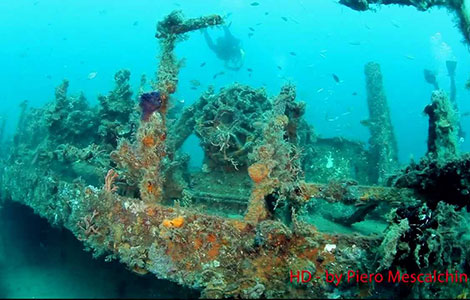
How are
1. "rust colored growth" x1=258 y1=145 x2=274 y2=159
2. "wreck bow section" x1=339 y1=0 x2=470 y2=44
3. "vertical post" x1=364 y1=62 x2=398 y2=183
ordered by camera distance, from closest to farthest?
1. "rust colored growth" x1=258 y1=145 x2=274 y2=159
2. "wreck bow section" x1=339 y1=0 x2=470 y2=44
3. "vertical post" x1=364 y1=62 x2=398 y2=183

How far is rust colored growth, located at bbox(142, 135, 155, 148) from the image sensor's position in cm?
564

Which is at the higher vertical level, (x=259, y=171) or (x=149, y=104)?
(x=149, y=104)

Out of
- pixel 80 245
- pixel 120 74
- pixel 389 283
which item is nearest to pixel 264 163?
pixel 389 283

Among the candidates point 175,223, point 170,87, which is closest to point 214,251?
point 175,223

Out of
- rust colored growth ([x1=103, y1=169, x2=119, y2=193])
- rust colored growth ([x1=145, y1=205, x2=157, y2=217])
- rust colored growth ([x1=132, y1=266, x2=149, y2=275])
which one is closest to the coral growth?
rust colored growth ([x1=103, y1=169, x2=119, y2=193])

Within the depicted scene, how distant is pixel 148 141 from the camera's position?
5.66 metres

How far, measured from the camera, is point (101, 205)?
5543mm

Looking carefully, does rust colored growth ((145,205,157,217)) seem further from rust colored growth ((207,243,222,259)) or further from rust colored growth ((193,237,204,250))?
rust colored growth ((207,243,222,259))

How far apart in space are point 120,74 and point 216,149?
4.71 m

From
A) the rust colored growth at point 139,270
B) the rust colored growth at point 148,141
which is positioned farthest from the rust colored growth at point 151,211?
the rust colored growth at point 148,141

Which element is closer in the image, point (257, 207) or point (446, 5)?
point (257, 207)

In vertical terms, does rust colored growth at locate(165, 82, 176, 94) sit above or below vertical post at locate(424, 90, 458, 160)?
above

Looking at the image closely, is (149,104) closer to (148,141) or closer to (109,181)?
Result: (148,141)

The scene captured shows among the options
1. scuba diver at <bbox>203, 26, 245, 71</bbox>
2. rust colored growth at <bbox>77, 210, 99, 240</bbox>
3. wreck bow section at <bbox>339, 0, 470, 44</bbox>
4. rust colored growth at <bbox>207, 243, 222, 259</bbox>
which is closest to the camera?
rust colored growth at <bbox>207, 243, 222, 259</bbox>
